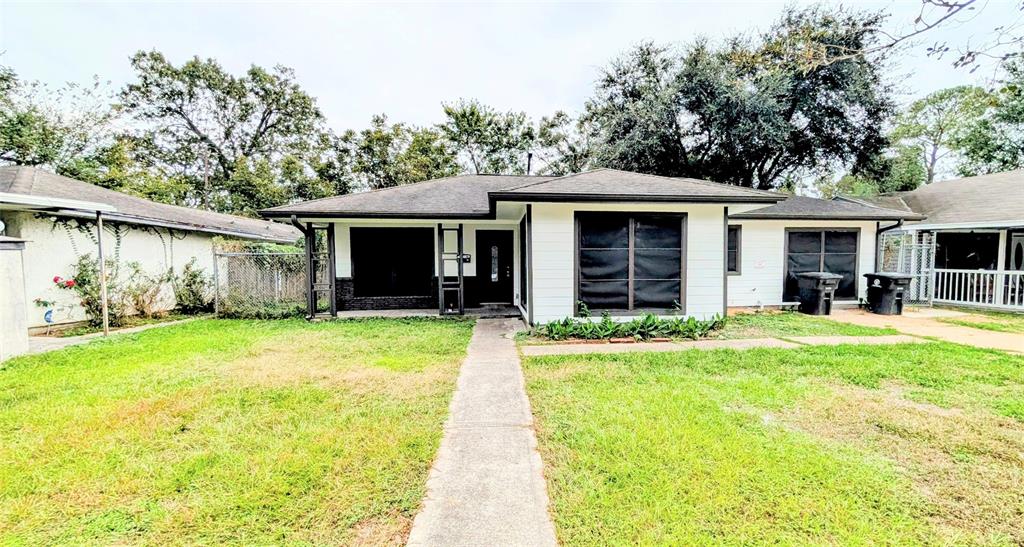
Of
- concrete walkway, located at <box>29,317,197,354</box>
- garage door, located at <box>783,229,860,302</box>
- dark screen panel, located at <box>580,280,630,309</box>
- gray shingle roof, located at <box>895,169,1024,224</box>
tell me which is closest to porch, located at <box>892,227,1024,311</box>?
gray shingle roof, located at <box>895,169,1024,224</box>

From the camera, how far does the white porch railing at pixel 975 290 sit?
960cm

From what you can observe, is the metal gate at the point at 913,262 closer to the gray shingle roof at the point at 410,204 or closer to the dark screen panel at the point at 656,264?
the dark screen panel at the point at 656,264

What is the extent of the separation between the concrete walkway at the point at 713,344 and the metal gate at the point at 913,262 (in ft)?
18.9

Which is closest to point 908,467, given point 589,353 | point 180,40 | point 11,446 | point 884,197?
point 589,353

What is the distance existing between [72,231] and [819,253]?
15.5 m

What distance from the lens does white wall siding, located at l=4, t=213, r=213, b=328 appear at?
679 cm

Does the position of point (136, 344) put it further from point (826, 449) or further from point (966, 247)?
point (966, 247)

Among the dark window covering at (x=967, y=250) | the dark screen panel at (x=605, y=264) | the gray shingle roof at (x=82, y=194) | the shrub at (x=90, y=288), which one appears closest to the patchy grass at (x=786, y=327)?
the dark screen panel at (x=605, y=264)

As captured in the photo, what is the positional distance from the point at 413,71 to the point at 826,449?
74.2 feet

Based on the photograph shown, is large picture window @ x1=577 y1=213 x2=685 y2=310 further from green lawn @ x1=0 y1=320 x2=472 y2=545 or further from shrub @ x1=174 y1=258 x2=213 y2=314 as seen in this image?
shrub @ x1=174 y1=258 x2=213 y2=314

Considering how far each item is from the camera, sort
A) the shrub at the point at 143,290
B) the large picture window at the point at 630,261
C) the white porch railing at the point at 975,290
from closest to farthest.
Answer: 1. the large picture window at the point at 630,261
2. the shrub at the point at 143,290
3. the white porch railing at the point at 975,290

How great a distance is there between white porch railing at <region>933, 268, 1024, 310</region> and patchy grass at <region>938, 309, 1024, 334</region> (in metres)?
0.82

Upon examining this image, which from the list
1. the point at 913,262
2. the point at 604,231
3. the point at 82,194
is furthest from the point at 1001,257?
the point at 82,194

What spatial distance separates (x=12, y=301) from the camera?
17.4ft
